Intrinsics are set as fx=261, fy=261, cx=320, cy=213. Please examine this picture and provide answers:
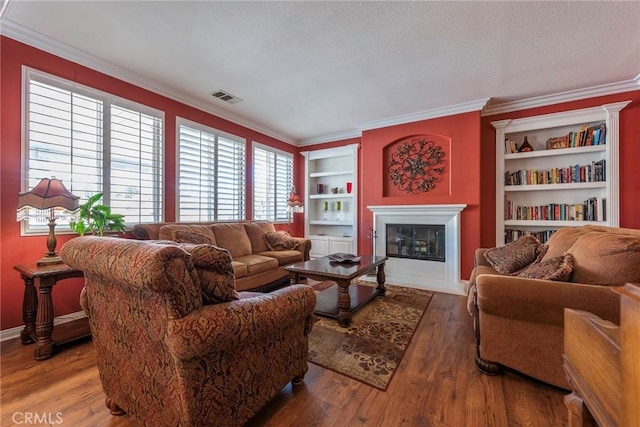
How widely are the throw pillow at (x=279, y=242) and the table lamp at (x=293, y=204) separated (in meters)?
0.94

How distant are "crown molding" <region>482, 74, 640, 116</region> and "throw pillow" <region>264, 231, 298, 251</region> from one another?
351cm

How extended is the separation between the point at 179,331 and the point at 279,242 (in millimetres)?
3158

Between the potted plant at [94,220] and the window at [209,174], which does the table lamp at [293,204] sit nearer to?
the window at [209,174]

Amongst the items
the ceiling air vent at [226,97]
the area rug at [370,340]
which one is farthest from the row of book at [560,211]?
the ceiling air vent at [226,97]

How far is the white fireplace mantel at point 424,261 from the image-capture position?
12.6 ft

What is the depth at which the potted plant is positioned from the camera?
8.09ft

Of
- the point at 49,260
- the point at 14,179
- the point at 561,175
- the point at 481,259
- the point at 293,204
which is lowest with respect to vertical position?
the point at 481,259

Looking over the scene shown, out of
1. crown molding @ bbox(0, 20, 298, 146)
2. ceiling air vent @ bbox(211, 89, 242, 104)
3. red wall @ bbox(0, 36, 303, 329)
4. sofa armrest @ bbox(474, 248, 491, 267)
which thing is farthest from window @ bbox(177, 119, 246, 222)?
sofa armrest @ bbox(474, 248, 491, 267)

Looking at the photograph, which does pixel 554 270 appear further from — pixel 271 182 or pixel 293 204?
pixel 271 182

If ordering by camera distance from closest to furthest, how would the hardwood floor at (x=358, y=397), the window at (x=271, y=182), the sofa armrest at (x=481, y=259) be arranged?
1. the hardwood floor at (x=358, y=397)
2. the sofa armrest at (x=481, y=259)
3. the window at (x=271, y=182)

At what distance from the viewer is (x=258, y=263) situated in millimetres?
3252

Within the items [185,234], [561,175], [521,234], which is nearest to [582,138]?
[561,175]

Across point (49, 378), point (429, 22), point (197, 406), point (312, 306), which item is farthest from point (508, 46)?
point (49, 378)

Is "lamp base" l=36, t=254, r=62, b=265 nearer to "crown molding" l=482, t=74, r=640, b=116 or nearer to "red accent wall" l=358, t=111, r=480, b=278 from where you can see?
"red accent wall" l=358, t=111, r=480, b=278
